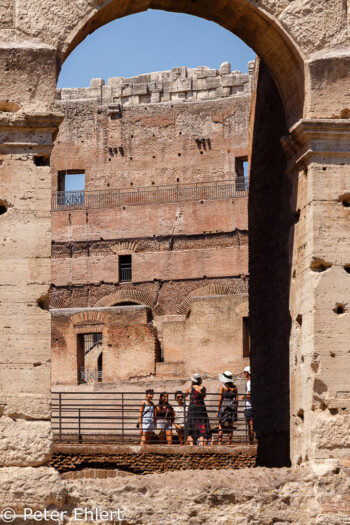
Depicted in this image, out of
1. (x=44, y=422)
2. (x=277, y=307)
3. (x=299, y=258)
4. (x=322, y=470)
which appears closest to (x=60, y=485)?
(x=44, y=422)

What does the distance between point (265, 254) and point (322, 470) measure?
387 cm

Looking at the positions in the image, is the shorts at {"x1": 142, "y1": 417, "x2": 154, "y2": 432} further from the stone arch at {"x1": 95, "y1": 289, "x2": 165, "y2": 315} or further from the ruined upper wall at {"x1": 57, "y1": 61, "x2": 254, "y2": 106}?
the ruined upper wall at {"x1": 57, "y1": 61, "x2": 254, "y2": 106}

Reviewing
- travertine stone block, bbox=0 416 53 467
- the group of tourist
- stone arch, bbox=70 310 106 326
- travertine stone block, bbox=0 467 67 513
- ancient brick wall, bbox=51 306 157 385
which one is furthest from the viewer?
stone arch, bbox=70 310 106 326

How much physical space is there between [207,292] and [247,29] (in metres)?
18.1

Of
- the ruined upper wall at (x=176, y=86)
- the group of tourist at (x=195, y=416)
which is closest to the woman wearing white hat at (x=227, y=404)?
the group of tourist at (x=195, y=416)

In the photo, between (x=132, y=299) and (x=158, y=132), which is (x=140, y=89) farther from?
(x=132, y=299)

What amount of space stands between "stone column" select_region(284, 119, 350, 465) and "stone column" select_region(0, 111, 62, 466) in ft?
7.17

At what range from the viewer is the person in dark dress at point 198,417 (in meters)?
12.9

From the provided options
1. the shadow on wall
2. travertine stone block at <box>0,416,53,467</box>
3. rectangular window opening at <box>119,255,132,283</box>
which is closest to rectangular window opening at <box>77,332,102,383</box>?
rectangular window opening at <box>119,255,132,283</box>

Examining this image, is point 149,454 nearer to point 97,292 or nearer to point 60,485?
point 60,485

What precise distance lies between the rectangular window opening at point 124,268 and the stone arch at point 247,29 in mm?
18797

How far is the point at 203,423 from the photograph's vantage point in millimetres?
13219

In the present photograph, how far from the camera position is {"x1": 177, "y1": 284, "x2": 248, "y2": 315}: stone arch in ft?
92.8

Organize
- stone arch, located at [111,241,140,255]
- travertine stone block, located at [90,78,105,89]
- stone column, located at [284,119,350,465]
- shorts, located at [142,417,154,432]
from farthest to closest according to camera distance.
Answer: travertine stone block, located at [90,78,105,89] → stone arch, located at [111,241,140,255] → shorts, located at [142,417,154,432] → stone column, located at [284,119,350,465]
